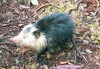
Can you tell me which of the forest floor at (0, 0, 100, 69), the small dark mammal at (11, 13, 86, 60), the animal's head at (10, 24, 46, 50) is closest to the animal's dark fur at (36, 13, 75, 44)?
the small dark mammal at (11, 13, 86, 60)

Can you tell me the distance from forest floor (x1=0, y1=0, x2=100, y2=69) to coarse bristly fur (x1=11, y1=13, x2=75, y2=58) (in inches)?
12.6

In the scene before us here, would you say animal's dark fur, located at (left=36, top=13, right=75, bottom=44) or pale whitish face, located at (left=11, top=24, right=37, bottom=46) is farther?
pale whitish face, located at (left=11, top=24, right=37, bottom=46)

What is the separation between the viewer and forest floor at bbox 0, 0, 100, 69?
18.0 feet

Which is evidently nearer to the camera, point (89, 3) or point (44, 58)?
point (44, 58)

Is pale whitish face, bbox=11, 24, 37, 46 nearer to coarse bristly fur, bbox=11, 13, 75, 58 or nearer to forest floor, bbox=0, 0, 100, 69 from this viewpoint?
coarse bristly fur, bbox=11, 13, 75, 58

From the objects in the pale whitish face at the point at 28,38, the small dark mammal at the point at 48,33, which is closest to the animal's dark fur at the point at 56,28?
the small dark mammal at the point at 48,33

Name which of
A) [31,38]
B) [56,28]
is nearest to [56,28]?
[56,28]

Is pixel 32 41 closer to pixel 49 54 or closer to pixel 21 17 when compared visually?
pixel 49 54

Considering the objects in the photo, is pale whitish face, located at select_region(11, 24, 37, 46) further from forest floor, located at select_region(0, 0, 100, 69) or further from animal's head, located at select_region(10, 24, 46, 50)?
forest floor, located at select_region(0, 0, 100, 69)

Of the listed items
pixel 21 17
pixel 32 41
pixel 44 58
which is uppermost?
pixel 21 17

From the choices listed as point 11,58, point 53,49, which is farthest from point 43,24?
point 11,58

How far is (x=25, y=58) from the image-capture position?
221 inches

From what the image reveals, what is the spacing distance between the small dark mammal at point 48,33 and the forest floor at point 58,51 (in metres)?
0.31

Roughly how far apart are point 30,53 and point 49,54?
1.38ft
